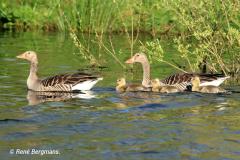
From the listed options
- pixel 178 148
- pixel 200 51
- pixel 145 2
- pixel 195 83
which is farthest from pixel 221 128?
pixel 145 2

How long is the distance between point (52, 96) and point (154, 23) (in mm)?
16783

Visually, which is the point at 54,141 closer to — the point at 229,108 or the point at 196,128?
the point at 196,128

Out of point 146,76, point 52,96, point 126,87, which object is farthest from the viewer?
point 146,76

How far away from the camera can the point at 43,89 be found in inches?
750

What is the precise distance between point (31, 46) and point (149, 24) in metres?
7.11

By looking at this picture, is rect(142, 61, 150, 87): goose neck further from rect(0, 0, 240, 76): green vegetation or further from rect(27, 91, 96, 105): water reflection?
rect(27, 91, 96, 105): water reflection

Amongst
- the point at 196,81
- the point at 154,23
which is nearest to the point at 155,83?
the point at 196,81

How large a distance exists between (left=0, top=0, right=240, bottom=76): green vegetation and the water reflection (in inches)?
84.7

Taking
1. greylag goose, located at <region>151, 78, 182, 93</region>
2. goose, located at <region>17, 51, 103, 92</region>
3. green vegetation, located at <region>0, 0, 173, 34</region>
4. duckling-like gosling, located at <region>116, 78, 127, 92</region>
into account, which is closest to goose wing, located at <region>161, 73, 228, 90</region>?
greylag goose, located at <region>151, 78, 182, 93</region>

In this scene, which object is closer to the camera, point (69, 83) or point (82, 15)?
point (69, 83)

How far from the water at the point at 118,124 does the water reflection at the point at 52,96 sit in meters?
0.02

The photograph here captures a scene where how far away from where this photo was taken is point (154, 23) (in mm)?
34344

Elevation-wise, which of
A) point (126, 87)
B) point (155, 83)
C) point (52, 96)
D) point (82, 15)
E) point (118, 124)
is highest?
point (82, 15)

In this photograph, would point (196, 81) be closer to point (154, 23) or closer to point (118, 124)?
point (118, 124)
